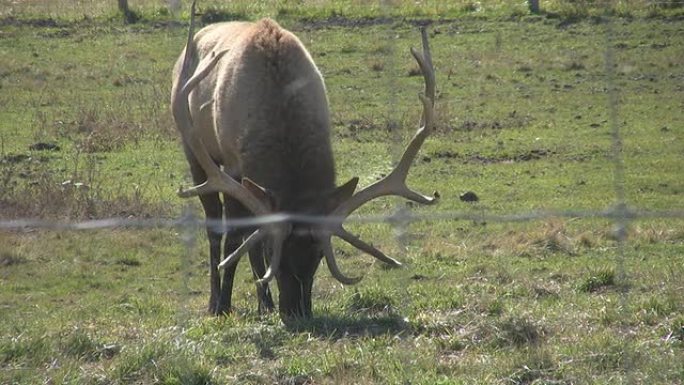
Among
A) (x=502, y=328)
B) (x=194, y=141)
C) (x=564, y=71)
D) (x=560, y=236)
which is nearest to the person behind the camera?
(x=502, y=328)

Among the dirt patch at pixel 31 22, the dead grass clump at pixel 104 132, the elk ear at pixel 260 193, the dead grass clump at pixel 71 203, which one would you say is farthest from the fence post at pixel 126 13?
the elk ear at pixel 260 193

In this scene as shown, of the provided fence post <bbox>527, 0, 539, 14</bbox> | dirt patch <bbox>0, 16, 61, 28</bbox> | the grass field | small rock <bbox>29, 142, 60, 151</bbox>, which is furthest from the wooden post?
small rock <bbox>29, 142, 60, 151</bbox>

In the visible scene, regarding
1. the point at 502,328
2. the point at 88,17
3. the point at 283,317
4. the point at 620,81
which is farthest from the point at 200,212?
the point at 88,17

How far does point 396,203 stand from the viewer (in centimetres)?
1383

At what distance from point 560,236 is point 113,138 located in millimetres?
6543

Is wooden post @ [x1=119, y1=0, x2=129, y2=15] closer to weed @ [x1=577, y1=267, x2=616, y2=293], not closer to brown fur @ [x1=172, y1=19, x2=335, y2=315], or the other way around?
brown fur @ [x1=172, y1=19, x2=335, y2=315]

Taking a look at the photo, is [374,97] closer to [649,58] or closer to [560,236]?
[649,58]

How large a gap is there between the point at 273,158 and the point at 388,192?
31.4 inches

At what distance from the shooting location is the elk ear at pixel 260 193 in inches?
342

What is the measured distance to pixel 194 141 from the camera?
29.8ft

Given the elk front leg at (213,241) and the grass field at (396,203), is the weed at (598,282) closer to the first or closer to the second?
the grass field at (396,203)

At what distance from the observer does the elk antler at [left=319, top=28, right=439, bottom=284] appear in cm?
852

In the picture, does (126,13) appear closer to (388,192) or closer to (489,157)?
(489,157)

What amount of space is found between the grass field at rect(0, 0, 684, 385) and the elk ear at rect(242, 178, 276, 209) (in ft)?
2.45
